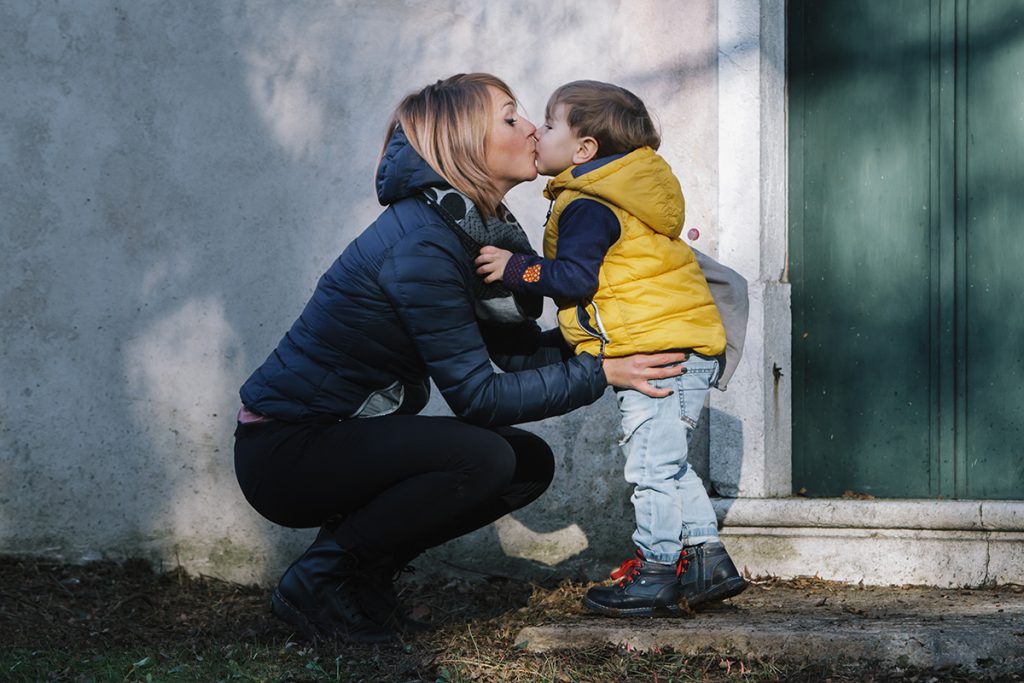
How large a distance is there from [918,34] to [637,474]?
2.12m

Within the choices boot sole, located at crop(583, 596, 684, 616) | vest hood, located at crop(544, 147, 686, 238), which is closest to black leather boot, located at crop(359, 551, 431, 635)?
boot sole, located at crop(583, 596, 684, 616)

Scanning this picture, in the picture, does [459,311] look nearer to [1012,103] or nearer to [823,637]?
[823,637]

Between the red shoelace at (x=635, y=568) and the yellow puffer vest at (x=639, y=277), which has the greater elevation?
the yellow puffer vest at (x=639, y=277)

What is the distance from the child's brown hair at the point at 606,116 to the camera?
3.60 meters

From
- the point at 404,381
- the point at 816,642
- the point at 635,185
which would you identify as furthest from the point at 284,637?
the point at 635,185

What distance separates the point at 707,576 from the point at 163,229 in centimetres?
240

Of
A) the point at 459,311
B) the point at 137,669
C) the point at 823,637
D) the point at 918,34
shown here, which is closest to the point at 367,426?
the point at 459,311

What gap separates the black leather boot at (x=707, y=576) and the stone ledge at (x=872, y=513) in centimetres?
78

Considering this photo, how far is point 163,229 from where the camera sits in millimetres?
4648

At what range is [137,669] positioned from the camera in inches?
133

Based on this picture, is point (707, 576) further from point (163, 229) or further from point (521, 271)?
point (163, 229)

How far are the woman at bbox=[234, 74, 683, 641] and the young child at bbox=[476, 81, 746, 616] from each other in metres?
0.10

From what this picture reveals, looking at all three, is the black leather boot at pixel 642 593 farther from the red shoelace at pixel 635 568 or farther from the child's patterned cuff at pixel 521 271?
the child's patterned cuff at pixel 521 271

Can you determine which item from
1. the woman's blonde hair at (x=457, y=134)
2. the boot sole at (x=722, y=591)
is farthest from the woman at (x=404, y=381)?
the boot sole at (x=722, y=591)
